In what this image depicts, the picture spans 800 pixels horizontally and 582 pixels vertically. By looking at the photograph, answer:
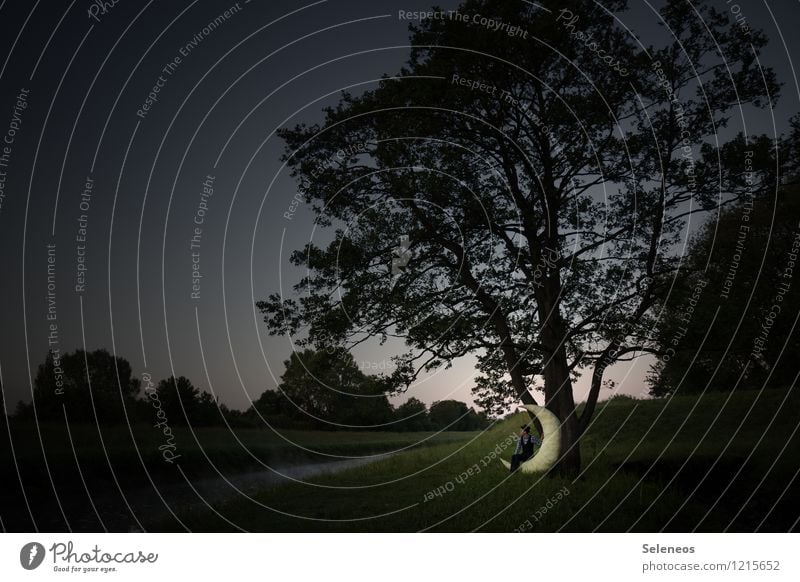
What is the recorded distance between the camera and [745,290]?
15.9 metres

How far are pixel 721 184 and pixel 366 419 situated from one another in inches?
578

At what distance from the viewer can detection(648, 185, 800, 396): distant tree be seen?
15156 millimetres

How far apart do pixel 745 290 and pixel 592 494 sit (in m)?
7.18

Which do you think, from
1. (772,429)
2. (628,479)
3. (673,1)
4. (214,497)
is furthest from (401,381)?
(772,429)

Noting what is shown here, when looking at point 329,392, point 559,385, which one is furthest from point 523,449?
point 329,392

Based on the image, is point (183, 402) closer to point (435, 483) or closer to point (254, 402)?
point (254, 402)

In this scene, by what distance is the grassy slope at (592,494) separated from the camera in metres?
14.7

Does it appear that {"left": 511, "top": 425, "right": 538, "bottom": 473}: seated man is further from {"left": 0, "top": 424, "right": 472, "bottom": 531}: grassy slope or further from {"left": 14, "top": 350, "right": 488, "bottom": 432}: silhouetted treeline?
{"left": 0, "top": 424, "right": 472, "bottom": 531}: grassy slope

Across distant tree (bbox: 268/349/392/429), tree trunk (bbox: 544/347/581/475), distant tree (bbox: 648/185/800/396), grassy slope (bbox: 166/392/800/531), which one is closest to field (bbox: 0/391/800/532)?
grassy slope (bbox: 166/392/800/531)

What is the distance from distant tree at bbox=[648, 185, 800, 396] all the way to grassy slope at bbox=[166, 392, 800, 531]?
363cm

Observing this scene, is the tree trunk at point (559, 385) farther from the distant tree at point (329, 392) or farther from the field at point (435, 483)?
the distant tree at point (329, 392)
